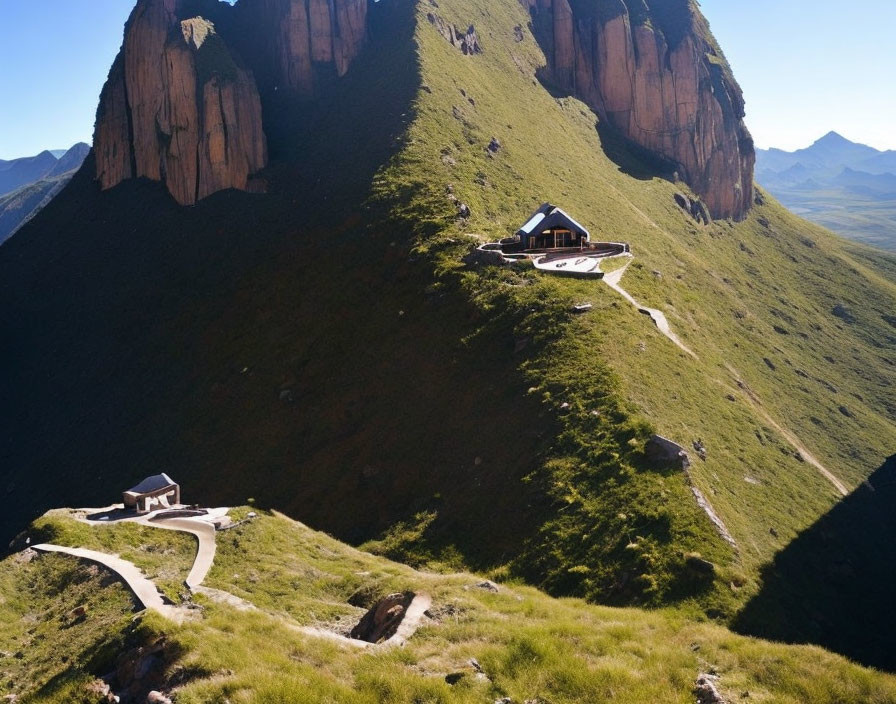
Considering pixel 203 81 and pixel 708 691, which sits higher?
pixel 203 81

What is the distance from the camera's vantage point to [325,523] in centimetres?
3888

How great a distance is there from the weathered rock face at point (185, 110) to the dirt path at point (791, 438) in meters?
62.3

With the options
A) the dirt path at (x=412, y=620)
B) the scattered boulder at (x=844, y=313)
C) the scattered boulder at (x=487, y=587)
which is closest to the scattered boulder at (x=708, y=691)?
the dirt path at (x=412, y=620)

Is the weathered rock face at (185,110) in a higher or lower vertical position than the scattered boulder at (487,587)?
higher

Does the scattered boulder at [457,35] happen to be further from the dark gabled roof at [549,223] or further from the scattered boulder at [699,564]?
the scattered boulder at [699,564]

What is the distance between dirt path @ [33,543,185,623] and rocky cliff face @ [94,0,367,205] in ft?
209

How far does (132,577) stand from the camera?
82.0ft

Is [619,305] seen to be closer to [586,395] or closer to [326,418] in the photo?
[586,395]

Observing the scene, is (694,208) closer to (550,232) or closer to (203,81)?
(550,232)

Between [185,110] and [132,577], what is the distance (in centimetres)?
7525

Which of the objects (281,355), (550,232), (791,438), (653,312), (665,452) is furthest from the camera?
(550,232)

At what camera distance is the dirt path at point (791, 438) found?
46.4 m

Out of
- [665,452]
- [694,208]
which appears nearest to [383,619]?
[665,452]

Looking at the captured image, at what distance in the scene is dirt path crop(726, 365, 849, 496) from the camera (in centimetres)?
4641
